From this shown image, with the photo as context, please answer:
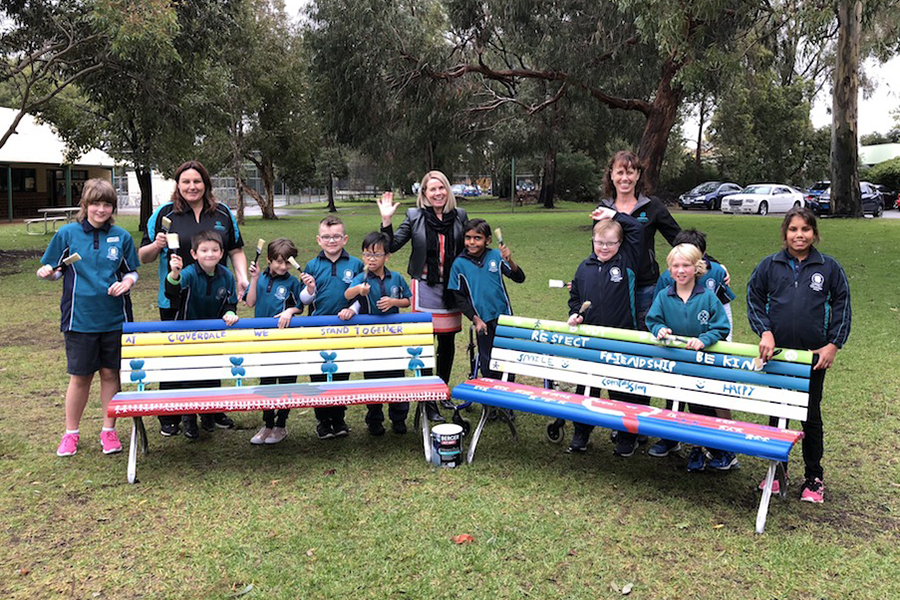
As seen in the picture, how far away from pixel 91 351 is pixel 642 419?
10.8ft

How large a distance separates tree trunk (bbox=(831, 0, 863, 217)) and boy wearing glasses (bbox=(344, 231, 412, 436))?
21165 millimetres

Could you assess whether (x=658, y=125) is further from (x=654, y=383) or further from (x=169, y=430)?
(x=169, y=430)

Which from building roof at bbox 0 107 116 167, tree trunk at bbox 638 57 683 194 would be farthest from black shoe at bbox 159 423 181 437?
building roof at bbox 0 107 116 167

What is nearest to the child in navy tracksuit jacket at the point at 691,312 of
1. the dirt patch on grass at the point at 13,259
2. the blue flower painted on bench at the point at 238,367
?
the blue flower painted on bench at the point at 238,367

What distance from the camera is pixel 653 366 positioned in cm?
447

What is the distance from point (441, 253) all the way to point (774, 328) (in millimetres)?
2176

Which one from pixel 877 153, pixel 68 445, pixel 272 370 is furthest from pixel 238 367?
pixel 877 153

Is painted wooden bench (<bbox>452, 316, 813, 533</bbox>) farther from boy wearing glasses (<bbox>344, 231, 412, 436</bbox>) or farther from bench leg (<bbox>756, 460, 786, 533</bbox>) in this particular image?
boy wearing glasses (<bbox>344, 231, 412, 436</bbox>)

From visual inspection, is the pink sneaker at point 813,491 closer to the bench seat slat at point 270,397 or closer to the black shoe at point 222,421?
the bench seat slat at point 270,397

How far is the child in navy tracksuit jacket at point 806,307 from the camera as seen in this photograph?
388cm

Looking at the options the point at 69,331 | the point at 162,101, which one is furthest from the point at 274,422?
the point at 162,101

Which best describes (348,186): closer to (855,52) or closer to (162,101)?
(855,52)

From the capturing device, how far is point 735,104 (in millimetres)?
36938

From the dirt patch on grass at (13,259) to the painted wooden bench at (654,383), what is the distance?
40.1 feet
